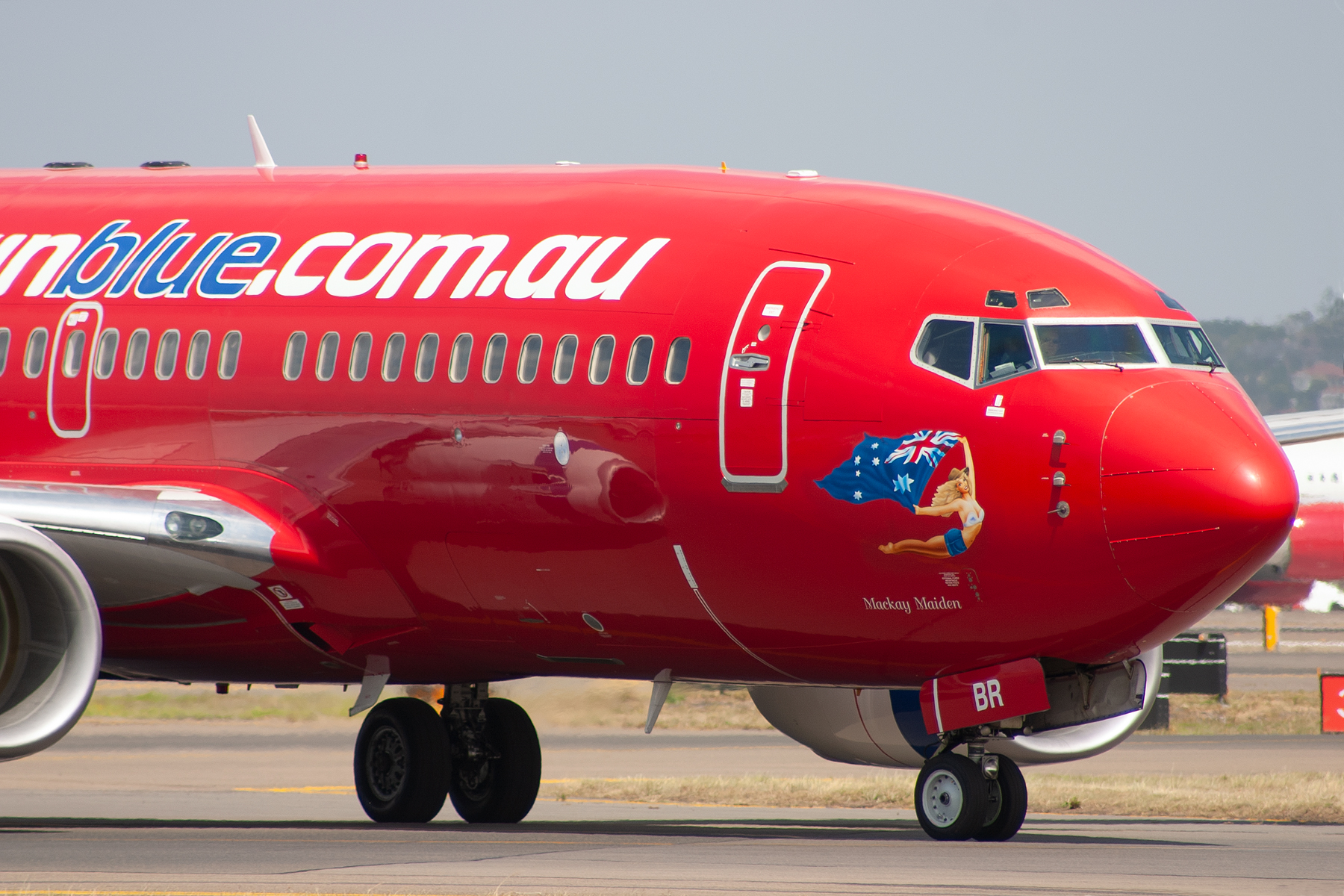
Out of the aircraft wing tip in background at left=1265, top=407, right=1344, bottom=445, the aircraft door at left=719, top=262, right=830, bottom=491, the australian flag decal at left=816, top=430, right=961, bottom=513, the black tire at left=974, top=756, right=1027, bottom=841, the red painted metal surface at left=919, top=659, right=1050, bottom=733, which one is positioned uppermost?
the aircraft wing tip in background at left=1265, top=407, right=1344, bottom=445

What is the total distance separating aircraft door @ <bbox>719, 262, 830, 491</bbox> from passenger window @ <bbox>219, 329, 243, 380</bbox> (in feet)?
15.3

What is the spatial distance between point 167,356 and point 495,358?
10.8 ft

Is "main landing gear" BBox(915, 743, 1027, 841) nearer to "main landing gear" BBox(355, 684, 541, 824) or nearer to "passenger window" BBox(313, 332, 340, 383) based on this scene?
"main landing gear" BBox(355, 684, 541, 824)

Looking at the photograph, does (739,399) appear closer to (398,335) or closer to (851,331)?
(851,331)

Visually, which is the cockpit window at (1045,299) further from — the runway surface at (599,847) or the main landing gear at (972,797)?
the runway surface at (599,847)

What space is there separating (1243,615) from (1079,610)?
75460 millimetres

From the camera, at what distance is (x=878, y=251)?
16016mm

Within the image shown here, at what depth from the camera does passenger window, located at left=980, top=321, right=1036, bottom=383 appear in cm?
1517

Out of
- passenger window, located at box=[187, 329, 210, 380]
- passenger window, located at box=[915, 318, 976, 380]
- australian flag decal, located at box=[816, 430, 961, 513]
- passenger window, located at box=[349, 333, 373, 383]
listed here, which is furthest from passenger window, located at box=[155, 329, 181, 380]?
passenger window, located at box=[915, 318, 976, 380]

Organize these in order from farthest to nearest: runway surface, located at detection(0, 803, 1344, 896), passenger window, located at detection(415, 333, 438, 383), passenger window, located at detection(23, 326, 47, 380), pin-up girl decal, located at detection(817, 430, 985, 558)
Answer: passenger window, located at detection(23, 326, 47, 380) < passenger window, located at detection(415, 333, 438, 383) < pin-up girl decal, located at detection(817, 430, 985, 558) < runway surface, located at detection(0, 803, 1344, 896)

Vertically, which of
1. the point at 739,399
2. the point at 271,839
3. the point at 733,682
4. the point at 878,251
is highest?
the point at 878,251

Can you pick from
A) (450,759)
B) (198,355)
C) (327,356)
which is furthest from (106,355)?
(450,759)

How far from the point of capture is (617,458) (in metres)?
16.2

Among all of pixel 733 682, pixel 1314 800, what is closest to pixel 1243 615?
pixel 1314 800
